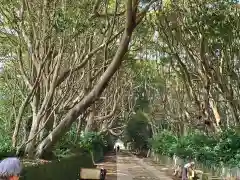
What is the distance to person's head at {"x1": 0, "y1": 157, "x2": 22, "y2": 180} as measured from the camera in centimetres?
327

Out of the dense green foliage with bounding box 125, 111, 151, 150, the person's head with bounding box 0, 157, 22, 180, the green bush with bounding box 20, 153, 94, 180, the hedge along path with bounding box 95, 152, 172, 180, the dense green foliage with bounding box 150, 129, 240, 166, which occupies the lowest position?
the hedge along path with bounding box 95, 152, 172, 180

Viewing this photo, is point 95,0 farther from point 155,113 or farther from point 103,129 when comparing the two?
point 155,113

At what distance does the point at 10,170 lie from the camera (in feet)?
10.8

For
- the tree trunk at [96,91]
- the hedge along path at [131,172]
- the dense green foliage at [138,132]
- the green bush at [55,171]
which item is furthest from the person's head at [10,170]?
the dense green foliage at [138,132]

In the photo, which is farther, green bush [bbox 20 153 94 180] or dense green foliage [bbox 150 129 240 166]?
dense green foliage [bbox 150 129 240 166]

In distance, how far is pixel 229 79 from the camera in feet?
68.4

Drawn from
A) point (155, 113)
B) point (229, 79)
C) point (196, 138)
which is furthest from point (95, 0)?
point (155, 113)

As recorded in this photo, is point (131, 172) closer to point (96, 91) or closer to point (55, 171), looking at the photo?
point (55, 171)

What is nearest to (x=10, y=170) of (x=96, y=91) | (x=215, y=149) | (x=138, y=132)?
(x=96, y=91)

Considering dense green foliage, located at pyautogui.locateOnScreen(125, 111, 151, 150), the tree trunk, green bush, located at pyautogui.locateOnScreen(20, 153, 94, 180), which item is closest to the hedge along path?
green bush, located at pyautogui.locateOnScreen(20, 153, 94, 180)

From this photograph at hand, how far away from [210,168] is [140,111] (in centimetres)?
4180

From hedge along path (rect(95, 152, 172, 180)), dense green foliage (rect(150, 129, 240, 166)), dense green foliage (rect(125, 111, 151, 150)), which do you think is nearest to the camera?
dense green foliage (rect(150, 129, 240, 166))

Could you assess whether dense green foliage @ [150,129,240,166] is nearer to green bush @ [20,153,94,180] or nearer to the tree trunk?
green bush @ [20,153,94,180]

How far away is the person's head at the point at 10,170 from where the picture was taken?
→ 327 centimetres
